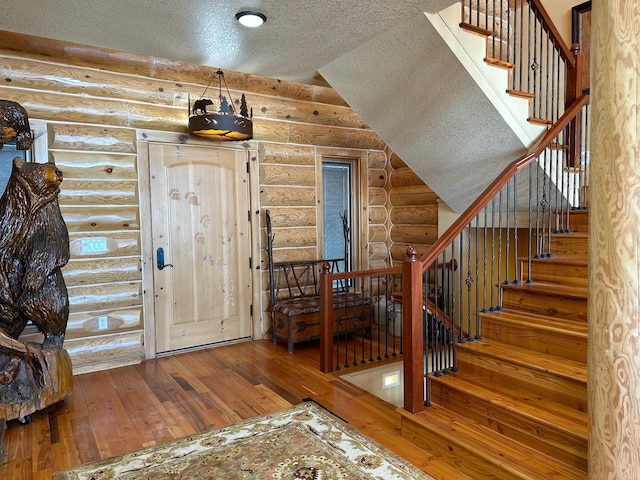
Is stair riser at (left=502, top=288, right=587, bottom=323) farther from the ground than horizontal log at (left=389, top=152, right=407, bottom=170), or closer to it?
closer to it

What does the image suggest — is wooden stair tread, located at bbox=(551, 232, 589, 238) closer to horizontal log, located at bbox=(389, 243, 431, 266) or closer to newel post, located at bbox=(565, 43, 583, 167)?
newel post, located at bbox=(565, 43, 583, 167)

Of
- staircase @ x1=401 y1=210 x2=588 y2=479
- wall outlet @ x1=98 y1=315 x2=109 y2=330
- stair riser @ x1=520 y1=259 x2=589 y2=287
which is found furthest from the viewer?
wall outlet @ x1=98 y1=315 x2=109 y2=330

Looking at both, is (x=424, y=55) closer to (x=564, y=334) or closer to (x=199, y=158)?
(x=564, y=334)

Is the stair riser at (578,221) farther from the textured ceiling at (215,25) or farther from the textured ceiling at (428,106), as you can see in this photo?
the textured ceiling at (215,25)

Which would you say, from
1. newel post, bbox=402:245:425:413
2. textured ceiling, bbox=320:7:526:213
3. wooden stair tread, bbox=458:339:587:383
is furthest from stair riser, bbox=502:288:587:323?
textured ceiling, bbox=320:7:526:213

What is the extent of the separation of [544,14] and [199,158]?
3.38 metres

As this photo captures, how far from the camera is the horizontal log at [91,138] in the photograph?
3.98 metres

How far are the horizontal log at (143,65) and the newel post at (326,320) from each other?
233cm

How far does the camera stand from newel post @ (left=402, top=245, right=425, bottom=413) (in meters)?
2.84

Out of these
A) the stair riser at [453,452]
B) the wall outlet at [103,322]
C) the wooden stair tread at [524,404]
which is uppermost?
the wall outlet at [103,322]

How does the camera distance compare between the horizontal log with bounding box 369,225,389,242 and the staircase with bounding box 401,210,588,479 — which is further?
the horizontal log with bounding box 369,225,389,242

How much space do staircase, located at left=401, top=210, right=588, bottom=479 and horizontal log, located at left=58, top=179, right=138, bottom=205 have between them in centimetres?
315

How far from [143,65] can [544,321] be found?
415cm

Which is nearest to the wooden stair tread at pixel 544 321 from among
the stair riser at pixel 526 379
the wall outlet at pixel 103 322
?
the stair riser at pixel 526 379
